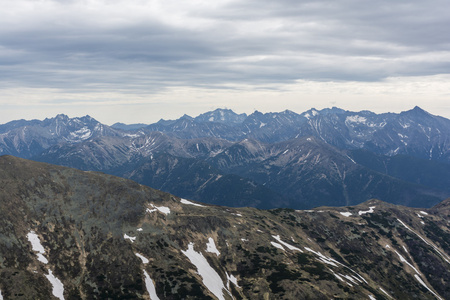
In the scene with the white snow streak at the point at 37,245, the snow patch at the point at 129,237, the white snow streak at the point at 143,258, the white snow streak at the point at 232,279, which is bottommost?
the white snow streak at the point at 232,279

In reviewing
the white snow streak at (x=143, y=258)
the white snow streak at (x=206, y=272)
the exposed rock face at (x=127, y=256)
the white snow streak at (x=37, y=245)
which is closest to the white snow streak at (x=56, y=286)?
the exposed rock face at (x=127, y=256)

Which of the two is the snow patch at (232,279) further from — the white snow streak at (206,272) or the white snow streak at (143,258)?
the white snow streak at (143,258)

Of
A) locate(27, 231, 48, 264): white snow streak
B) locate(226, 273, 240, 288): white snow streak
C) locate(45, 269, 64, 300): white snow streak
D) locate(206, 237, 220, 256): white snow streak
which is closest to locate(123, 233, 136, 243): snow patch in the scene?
locate(27, 231, 48, 264): white snow streak

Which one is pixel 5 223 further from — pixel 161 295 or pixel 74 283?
pixel 161 295

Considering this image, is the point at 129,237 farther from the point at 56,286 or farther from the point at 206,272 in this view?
the point at 206,272

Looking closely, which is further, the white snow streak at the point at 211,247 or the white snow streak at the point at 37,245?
the white snow streak at the point at 211,247

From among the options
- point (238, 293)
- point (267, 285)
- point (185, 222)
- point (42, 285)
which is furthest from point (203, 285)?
point (42, 285)
